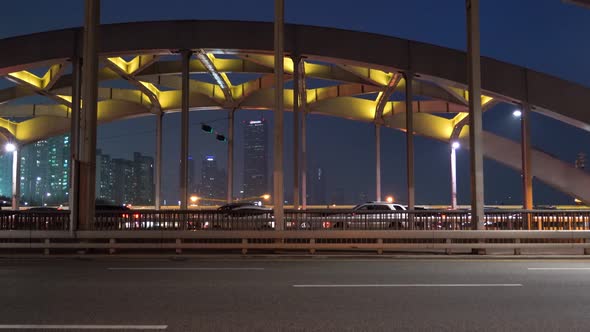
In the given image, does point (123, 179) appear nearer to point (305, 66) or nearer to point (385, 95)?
point (305, 66)

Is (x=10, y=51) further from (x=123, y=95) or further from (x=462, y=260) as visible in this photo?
(x=462, y=260)

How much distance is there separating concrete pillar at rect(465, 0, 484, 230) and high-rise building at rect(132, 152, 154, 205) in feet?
482

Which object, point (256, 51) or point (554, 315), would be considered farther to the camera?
point (256, 51)

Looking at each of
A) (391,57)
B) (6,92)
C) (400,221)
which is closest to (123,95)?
(6,92)

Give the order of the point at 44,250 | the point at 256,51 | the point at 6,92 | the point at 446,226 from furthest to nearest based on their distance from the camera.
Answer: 1. the point at 6,92
2. the point at 256,51
3. the point at 446,226
4. the point at 44,250

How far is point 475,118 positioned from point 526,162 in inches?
492

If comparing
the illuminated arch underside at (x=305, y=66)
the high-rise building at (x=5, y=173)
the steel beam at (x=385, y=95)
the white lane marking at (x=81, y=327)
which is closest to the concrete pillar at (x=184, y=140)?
the illuminated arch underside at (x=305, y=66)

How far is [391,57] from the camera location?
2486cm

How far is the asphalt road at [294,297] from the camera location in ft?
20.7

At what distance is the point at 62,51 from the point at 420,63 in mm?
18480

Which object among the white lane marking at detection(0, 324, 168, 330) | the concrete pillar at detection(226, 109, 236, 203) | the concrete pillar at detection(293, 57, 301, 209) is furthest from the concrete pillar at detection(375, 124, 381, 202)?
the white lane marking at detection(0, 324, 168, 330)

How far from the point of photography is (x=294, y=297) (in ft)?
26.4

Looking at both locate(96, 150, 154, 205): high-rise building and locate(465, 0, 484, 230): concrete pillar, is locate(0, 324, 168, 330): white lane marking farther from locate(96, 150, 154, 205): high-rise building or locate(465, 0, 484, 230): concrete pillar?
locate(96, 150, 154, 205): high-rise building

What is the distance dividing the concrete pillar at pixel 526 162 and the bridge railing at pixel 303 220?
8720 millimetres
